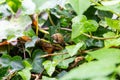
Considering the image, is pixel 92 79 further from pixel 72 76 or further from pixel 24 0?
pixel 24 0

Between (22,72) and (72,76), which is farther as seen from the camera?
(22,72)

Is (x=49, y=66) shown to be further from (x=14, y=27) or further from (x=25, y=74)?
(x=14, y=27)

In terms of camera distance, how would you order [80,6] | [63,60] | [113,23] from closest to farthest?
[80,6], [113,23], [63,60]

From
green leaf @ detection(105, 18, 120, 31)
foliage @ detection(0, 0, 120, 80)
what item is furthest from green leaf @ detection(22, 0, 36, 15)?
green leaf @ detection(105, 18, 120, 31)

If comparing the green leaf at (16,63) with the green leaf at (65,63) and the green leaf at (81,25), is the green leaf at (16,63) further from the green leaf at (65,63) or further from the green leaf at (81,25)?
the green leaf at (81,25)

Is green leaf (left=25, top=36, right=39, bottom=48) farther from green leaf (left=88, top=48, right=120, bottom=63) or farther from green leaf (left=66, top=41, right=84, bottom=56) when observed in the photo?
green leaf (left=88, top=48, right=120, bottom=63)

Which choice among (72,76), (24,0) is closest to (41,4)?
(72,76)

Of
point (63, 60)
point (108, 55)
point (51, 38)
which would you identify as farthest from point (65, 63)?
point (108, 55)
